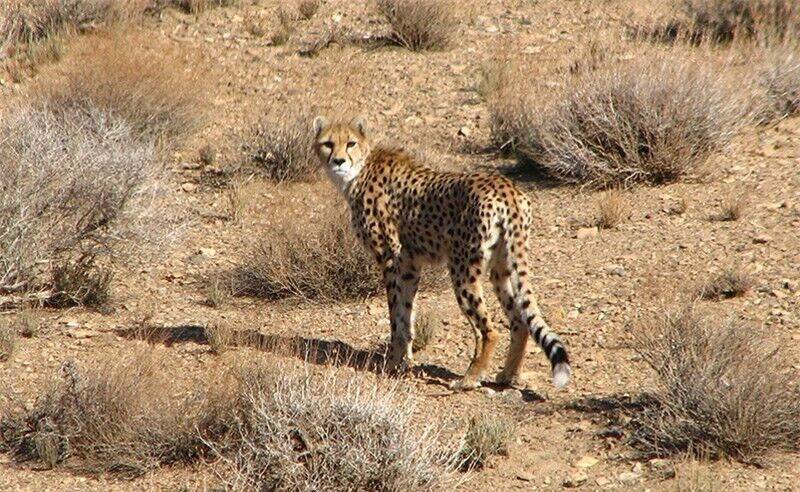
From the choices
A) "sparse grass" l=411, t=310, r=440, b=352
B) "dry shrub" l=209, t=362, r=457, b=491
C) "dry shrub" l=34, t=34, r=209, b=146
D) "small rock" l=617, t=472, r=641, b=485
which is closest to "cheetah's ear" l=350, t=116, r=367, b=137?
"sparse grass" l=411, t=310, r=440, b=352

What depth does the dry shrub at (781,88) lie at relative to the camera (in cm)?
1166

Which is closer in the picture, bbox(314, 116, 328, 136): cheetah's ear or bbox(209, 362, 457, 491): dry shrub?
bbox(209, 362, 457, 491): dry shrub

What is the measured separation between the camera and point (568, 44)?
1440 centimetres

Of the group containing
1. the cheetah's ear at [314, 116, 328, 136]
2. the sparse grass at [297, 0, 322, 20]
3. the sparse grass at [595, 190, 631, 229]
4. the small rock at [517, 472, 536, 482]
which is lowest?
the small rock at [517, 472, 536, 482]

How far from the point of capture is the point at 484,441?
258 inches

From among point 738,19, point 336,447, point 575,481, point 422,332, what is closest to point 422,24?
point 738,19

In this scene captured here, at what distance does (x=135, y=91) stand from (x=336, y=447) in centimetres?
699

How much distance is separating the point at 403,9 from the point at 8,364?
790 cm

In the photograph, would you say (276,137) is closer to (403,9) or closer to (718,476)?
(403,9)

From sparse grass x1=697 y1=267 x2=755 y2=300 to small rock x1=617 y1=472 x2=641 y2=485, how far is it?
7.53 feet

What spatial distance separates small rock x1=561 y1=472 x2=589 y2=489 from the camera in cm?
638

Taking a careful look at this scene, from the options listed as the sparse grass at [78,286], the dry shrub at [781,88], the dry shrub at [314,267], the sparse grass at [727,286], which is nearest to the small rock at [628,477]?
the sparse grass at [727,286]

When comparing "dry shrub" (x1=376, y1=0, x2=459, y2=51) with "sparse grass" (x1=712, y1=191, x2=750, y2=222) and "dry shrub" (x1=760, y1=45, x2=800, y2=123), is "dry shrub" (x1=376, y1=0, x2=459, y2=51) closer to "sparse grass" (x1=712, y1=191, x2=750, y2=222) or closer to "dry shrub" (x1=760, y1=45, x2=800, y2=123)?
"dry shrub" (x1=760, y1=45, x2=800, y2=123)

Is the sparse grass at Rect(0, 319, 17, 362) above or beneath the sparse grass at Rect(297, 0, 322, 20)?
beneath
